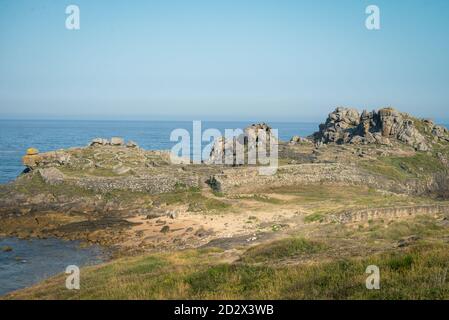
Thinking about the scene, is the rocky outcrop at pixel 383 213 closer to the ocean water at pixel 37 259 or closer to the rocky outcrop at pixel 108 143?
the ocean water at pixel 37 259

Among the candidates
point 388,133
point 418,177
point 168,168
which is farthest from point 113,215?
point 388,133

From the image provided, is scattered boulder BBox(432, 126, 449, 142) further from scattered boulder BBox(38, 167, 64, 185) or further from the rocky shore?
scattered boulder BBox(38, 167, 64, 185)

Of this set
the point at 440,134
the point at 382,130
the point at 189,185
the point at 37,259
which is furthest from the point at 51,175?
the point at 440,134

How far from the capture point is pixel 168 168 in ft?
167

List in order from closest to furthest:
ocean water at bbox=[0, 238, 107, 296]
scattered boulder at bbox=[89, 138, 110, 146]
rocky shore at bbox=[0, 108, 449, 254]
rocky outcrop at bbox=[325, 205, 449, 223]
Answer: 1. ocean water at bbox=[0, 238, 107, 296]
2. rocky outcrop at bbox=[325, 205, 449, 223]
3. rocky shore at bbox=[0, 108, 449, 254]
4. scattered boulder at bbox=[89, 138, 110, 146]

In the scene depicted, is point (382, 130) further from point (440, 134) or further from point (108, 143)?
point (108, 143)

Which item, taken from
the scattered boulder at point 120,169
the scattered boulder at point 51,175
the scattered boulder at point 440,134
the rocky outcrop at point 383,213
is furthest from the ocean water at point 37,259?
the scattered boulder at point 440,134

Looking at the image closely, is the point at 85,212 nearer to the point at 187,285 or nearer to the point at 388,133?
the point at 187,285

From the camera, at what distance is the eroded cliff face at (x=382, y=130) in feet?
208

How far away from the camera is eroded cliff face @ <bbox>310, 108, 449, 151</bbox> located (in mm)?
63406

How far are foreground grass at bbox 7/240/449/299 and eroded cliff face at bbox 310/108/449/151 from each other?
51531 mm

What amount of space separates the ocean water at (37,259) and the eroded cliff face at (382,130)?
45437 millimetres

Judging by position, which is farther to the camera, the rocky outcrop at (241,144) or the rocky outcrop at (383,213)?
the rocky outcrop at (241,144)

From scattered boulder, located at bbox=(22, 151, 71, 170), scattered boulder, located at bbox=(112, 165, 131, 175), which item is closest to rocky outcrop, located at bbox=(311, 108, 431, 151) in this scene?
scattered boulder, located at bbox=(112, 165, 131, 175)
